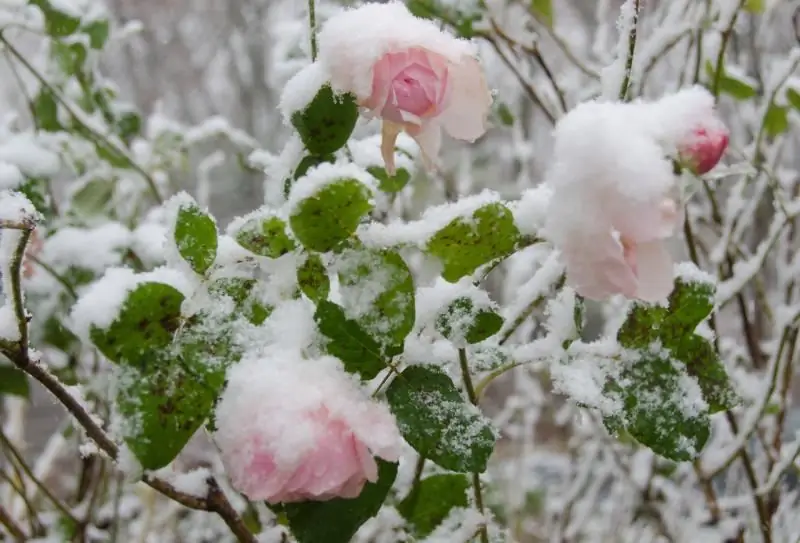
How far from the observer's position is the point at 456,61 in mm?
452

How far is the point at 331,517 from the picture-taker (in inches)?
16.2

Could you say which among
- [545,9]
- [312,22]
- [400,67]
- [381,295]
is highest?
[545,9]

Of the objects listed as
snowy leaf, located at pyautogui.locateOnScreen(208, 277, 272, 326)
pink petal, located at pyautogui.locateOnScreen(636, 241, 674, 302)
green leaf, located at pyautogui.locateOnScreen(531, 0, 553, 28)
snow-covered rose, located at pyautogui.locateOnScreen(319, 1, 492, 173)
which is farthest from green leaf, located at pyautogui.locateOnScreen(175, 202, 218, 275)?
green leaf, located at pyautogui.locateOnScreen(531, 0, 553, 28)

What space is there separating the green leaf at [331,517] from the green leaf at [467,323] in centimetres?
11

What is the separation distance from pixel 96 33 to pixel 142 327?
74 cm

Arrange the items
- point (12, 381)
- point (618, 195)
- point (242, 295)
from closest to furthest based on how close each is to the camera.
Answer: point (618, 195) → point (242, 295) → point (12, 381)

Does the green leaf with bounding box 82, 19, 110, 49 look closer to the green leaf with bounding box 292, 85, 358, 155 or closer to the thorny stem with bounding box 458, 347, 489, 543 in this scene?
the green leaf with bounding box 292, 85, 358, 155

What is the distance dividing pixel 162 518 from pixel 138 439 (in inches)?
51.9

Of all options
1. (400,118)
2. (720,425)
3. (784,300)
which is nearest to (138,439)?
(400,118)

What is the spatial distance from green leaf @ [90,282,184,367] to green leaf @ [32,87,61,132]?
692 mm

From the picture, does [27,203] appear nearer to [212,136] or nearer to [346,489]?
[346,489]

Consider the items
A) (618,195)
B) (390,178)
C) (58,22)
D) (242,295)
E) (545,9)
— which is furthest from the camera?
(545,9)

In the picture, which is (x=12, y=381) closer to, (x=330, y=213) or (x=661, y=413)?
(x=330, y=213)

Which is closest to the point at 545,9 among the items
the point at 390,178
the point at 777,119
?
the point at 777,119
